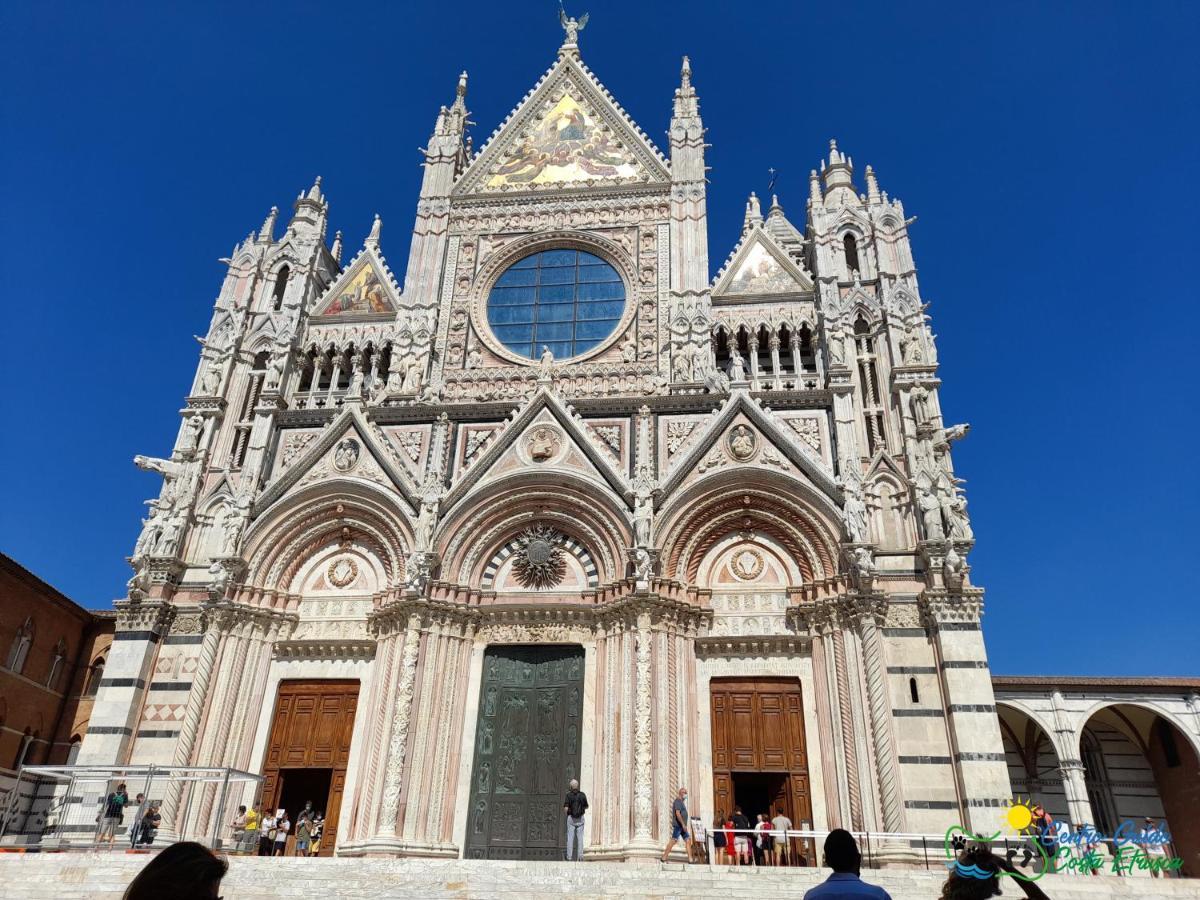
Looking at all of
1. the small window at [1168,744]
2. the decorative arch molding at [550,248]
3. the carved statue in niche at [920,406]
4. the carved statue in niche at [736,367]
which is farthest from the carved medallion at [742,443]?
the small window at [1168,744]

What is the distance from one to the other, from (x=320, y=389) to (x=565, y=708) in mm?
10868

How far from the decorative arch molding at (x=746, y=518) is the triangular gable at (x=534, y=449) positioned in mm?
1338

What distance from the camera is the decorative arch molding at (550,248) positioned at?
70.7 feet

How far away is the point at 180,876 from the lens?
8.33 feet

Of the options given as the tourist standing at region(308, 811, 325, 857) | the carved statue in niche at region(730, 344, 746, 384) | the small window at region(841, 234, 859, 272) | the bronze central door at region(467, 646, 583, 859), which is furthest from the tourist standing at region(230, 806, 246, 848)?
the small window at region(841, 234, 859, 272)

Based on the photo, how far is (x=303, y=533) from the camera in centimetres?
1923

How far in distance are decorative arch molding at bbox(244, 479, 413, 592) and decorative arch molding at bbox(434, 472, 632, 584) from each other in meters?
1.28

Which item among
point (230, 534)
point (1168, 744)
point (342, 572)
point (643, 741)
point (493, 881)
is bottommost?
point (493, 881)

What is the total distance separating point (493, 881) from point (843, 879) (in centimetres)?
825

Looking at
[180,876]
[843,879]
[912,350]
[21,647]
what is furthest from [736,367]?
[21,647]

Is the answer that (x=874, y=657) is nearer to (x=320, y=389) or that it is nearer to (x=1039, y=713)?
(x=1039, y=713)

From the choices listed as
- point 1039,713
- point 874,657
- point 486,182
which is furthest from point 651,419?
point 1039,713

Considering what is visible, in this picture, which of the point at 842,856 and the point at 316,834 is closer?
the point at 842,856

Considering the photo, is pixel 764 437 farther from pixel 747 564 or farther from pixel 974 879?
pixel 974 879
